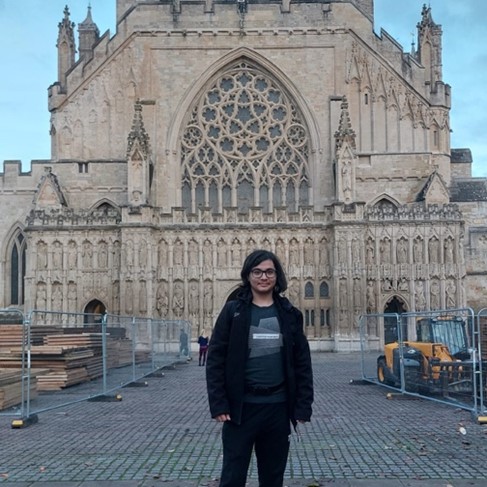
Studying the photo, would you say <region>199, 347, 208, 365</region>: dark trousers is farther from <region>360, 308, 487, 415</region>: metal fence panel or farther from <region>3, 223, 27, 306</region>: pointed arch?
<region>3, 223, 27, 306</region>: pointed arch

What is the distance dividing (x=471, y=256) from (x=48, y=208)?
20.3 meters

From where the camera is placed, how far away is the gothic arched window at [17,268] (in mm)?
40406

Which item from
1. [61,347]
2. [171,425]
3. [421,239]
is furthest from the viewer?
[421,239]

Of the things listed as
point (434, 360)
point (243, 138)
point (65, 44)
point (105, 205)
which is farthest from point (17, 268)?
point (434, 360)

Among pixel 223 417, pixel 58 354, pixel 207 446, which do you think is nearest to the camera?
pixel 223 417

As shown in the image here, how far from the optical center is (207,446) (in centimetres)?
1073

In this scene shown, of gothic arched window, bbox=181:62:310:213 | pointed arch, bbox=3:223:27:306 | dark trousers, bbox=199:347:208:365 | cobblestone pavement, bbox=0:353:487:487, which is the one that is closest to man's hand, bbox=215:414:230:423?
cobblestone pavement, bbox=0:353:487:487

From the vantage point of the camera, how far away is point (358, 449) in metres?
10.3

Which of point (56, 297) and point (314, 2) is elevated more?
point (314, 2)

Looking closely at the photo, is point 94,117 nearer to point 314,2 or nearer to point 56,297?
point 56,297

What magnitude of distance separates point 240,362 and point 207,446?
17.1 ft

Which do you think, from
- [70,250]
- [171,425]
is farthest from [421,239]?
[171,425]

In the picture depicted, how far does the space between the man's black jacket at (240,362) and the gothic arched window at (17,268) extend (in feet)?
118

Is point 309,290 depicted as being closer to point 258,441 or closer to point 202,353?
point 202,353
